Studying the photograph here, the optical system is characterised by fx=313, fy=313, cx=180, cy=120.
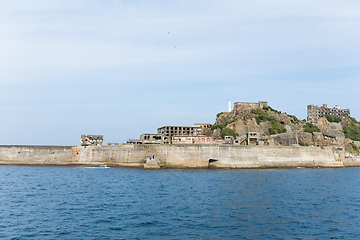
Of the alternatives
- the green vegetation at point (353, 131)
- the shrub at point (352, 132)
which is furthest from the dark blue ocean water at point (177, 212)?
the green vegetation at point (353, 131)

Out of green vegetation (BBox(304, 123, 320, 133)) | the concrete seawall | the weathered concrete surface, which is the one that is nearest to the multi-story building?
the concrete seawall

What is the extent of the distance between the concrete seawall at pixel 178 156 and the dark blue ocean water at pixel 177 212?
3473 cm

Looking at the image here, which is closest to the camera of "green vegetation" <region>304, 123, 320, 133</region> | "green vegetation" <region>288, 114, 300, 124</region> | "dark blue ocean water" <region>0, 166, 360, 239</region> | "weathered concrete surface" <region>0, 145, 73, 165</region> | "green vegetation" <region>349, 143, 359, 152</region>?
"dark blue ocean water" <region>0, 166, 360, 239</region>

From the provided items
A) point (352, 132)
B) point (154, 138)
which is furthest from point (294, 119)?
point (154, 138)

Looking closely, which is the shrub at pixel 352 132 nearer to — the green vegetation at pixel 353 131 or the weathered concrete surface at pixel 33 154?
the green vegetation at pixel 353 131

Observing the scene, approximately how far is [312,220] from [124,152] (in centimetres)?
6962

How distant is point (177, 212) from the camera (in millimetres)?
35375

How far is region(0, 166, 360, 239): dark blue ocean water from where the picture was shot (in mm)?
27531

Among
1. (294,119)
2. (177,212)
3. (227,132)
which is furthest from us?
(294,119)

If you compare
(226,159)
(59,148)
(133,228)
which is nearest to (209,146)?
(226,159)

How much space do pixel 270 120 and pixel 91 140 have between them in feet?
257

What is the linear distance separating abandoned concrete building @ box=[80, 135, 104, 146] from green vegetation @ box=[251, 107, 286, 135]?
67.5 meters

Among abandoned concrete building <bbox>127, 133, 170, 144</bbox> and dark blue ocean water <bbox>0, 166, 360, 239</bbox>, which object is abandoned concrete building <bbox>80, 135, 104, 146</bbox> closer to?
abandoned concrete building <bbox>127, 133, 170, 144</bbox>

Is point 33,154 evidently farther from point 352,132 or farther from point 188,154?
point 352,132
